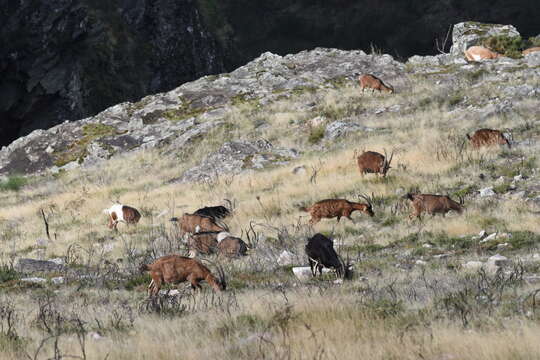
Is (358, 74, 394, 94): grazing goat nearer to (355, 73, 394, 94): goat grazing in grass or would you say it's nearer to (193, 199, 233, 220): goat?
(355, 73, 394, 94): goat grazing in grass

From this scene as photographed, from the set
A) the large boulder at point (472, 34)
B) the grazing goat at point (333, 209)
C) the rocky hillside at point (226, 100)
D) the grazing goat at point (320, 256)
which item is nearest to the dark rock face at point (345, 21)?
the large boulder at point (472, 34)

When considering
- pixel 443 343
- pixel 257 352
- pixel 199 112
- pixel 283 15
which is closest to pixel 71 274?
pixel 257 352

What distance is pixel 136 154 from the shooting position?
998 inches

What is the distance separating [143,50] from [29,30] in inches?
308

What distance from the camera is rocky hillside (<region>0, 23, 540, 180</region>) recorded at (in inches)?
1020

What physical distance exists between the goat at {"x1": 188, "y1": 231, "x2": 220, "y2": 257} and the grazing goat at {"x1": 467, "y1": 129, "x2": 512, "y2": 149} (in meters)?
7.74

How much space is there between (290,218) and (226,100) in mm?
16478

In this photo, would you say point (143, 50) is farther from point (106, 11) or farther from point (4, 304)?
point (4, 304)

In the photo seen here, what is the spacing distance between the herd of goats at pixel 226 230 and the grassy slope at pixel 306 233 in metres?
0.28

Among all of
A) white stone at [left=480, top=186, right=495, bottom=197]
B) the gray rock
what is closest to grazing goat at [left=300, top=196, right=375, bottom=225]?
white stone at [left=480, top=186, right=495, bottom=197]

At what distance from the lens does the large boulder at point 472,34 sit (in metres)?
32.9

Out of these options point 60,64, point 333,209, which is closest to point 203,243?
point 333,209

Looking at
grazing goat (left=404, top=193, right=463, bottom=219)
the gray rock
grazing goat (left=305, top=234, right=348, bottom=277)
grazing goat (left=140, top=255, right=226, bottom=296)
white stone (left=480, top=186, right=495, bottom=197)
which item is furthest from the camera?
white stone (left=480, top=186, right=495, bottom=197)

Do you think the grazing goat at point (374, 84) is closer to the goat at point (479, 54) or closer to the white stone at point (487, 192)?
the goat at point (479, 54)
